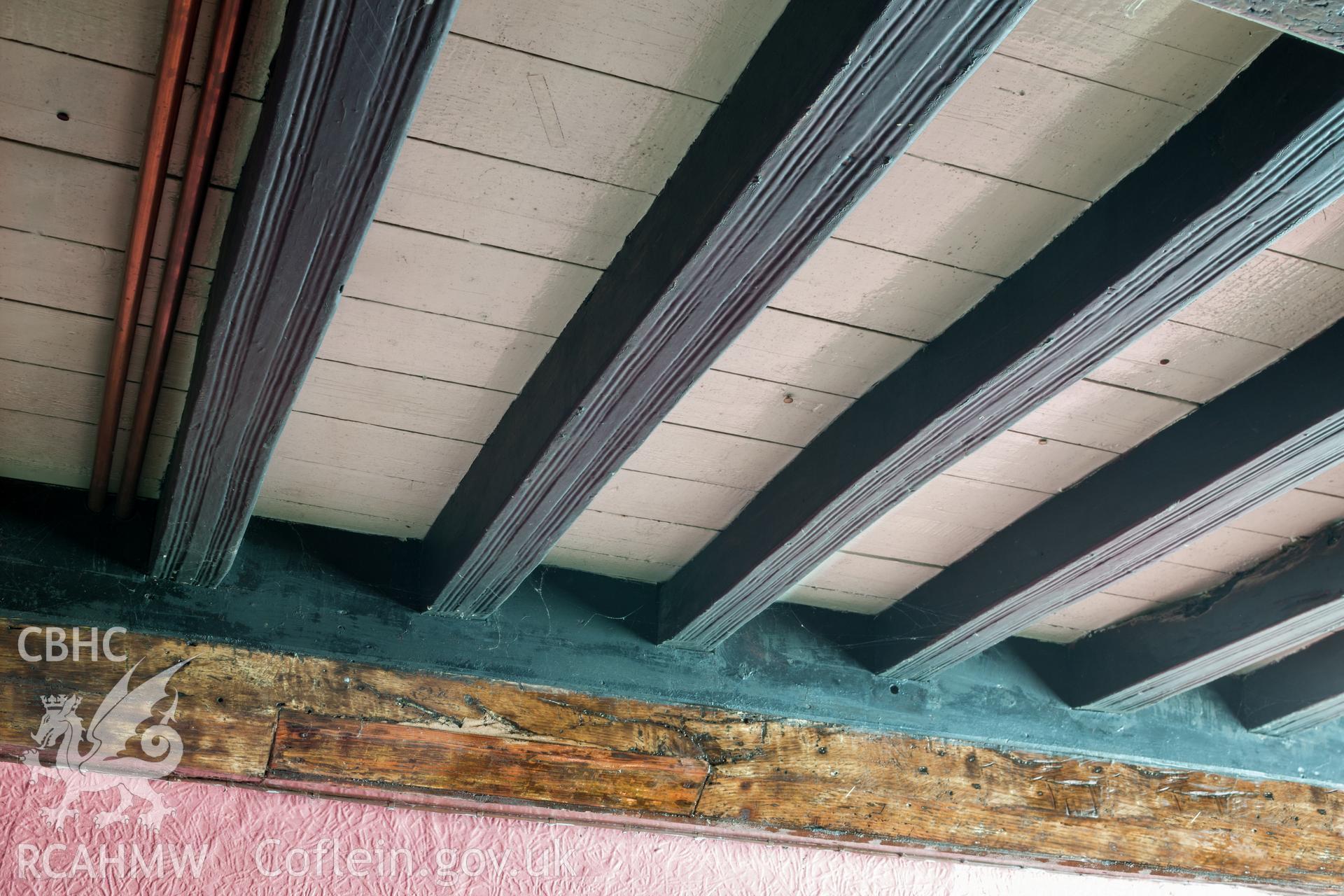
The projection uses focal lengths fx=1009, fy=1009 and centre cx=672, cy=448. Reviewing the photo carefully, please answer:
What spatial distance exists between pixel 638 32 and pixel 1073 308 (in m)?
0.66

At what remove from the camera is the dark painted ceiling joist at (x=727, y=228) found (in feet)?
3.36

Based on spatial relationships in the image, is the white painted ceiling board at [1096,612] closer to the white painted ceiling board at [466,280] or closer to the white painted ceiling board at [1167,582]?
the white painted ceiling board at [1167,582]

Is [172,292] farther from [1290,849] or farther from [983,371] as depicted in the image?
[1290,849]

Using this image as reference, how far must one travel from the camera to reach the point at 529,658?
217 cm

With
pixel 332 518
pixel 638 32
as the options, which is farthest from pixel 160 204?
pixel 332 518

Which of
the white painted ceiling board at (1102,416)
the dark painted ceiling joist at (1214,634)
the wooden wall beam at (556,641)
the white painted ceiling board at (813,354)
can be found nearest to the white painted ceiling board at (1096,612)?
the dark painted ceiling joist at (1214,634)

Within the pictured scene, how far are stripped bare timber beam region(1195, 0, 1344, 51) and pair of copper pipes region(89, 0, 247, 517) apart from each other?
0.97 metres

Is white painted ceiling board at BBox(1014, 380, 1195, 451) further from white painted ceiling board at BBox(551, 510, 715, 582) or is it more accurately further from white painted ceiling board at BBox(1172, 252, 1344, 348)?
white painted ceiling board at BBox(551, 510, 715, 582)

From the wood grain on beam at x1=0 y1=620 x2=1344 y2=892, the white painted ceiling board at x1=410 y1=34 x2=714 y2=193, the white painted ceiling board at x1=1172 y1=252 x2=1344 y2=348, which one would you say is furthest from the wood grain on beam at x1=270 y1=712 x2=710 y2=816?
the white painted ceiling board at x1=1172 y1=252 x2=1344 y2=348

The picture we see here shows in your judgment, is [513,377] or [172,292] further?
[513,377]

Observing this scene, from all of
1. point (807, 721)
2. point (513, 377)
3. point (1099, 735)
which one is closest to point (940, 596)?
point (807, 721)

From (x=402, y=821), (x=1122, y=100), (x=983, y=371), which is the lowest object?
(x=402, y=821)

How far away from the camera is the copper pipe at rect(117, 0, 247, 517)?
3.55 feet

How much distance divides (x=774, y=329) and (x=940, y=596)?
0.95 metres
